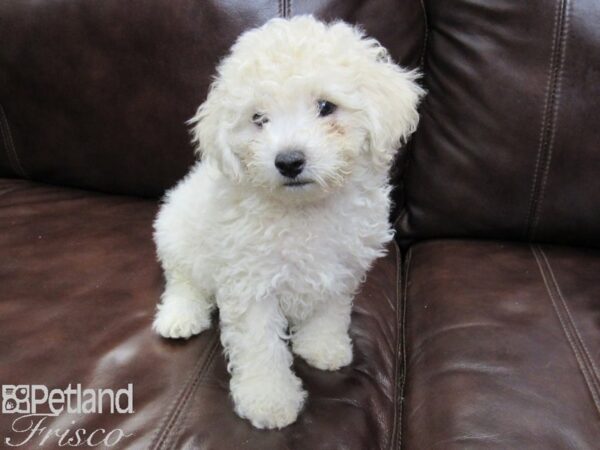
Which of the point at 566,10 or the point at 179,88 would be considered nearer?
the point at 566,10

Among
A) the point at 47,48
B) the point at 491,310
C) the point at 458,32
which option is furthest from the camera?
the point at 47,48

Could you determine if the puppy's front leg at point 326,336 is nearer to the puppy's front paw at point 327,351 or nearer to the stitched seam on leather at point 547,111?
the puppy's front paw at point 327,351

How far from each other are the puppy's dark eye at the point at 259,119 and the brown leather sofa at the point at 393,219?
1.50ft

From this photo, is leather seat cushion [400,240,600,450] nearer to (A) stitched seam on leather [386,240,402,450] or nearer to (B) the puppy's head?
(A) stitched seam on leather [386,240,402,450]

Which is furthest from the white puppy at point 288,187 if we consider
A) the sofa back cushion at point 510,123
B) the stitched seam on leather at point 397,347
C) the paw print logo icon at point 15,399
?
the sofa back cushion at point 510,123

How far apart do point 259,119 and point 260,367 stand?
45cm

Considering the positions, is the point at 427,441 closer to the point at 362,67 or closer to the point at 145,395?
the point at 145,395

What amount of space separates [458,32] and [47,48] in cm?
109

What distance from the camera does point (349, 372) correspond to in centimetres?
112

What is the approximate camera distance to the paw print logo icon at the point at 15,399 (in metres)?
0.96

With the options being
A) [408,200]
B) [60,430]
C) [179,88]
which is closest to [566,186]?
[408,200]

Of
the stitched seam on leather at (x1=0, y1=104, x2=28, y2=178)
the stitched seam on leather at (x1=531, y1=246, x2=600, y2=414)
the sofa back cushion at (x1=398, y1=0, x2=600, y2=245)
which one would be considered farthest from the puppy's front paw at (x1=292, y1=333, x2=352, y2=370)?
the stitched seam on leather at (x1=0, y1=104, x2=28, y2=178)

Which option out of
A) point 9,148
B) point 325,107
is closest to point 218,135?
point 325,107

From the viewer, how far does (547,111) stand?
1406mm
